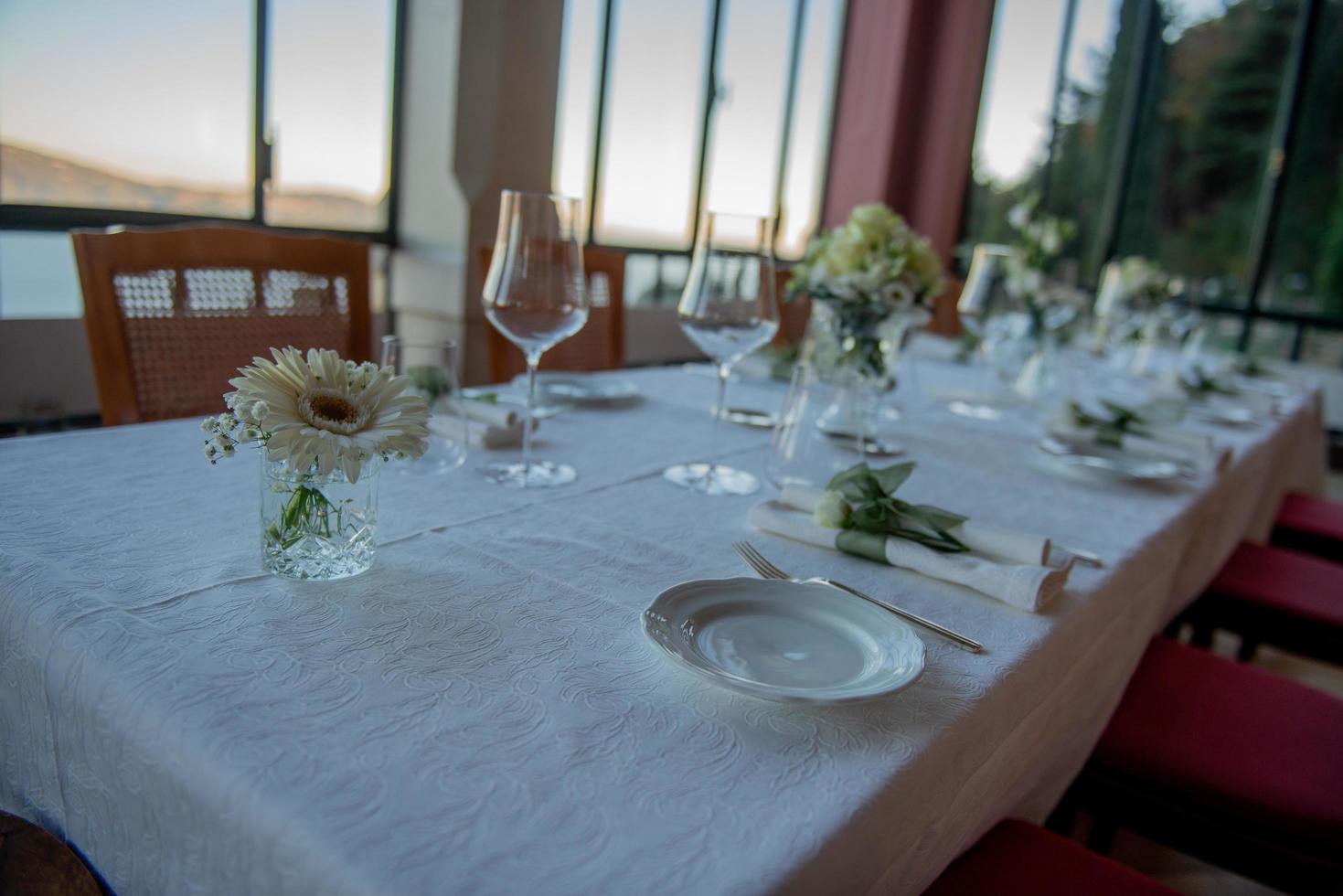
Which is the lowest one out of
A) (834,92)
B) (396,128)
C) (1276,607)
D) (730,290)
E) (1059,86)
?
(1276,607)

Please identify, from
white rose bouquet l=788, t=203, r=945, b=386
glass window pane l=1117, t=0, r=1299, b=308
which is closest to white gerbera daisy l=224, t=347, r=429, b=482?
white rose bouquet l=788, t=203, r=945, b=386

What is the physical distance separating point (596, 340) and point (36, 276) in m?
1.65

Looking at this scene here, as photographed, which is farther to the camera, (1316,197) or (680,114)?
(1316,197)

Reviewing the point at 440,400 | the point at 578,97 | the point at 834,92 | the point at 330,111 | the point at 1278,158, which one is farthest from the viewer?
the point at 834,92

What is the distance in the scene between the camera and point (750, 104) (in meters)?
4.92

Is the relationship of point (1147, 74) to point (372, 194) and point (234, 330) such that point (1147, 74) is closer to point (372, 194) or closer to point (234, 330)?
point (372, 194)

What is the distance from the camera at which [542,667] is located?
64 centimetres

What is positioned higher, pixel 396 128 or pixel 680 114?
pixel 680 114

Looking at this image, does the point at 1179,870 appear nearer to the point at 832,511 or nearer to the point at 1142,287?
the point at 832,511

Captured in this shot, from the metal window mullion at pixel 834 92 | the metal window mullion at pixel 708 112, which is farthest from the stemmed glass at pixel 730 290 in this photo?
the metal window mullion at pixel 834 92

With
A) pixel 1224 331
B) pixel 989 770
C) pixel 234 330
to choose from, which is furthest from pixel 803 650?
pixel 1224 331

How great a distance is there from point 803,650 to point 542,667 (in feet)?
0.63

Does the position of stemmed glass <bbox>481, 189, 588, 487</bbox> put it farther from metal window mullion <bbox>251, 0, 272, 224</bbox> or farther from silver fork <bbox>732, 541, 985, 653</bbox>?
metal window mullion <bbox>251, 0, 272, 224</bbox>

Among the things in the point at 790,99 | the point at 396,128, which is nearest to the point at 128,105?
the point at 396,128
